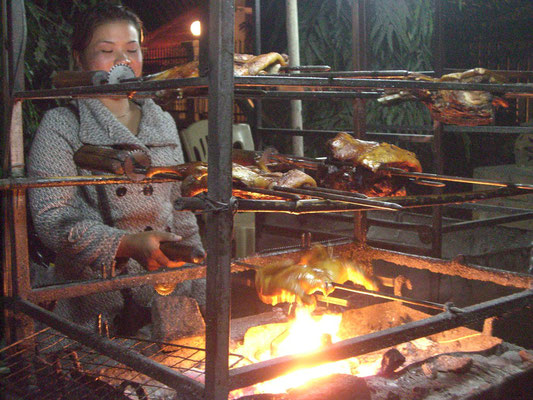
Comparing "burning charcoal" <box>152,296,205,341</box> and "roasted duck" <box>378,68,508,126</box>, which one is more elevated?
"roasted duck" <box>378,68,508,126</box>

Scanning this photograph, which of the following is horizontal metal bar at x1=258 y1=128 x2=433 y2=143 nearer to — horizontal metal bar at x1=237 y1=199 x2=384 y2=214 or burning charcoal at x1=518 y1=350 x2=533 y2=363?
burning charcoal at x1=518 y1=350 x2=533 y2=363

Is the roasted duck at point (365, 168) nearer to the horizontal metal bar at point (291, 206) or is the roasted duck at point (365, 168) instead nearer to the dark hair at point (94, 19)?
the horizontal metal bar at point (291, 206)

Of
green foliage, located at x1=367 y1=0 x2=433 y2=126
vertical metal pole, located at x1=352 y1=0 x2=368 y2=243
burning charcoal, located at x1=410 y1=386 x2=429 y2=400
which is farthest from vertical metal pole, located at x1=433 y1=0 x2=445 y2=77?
burning charcoal, located at x1=410 y1=386 x2=429 y2=400

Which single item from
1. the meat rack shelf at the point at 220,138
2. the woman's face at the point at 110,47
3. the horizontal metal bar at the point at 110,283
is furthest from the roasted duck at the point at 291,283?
the woman's face at the point at 110,47

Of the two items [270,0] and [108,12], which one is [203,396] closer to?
[108,12]

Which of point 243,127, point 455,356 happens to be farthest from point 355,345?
point 243,127

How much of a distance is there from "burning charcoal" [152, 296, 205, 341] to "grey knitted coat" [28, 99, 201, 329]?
0.38 m

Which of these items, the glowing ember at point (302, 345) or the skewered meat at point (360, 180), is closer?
the skewered meat at point (360, 180)

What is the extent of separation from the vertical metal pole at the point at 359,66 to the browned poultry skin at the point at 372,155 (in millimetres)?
784

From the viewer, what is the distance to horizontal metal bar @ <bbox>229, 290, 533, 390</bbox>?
171 centimetres

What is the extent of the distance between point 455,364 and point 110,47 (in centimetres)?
244

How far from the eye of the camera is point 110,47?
3320 mm

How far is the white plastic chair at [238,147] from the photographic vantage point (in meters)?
7.83

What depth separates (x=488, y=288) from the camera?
6.06 meters
